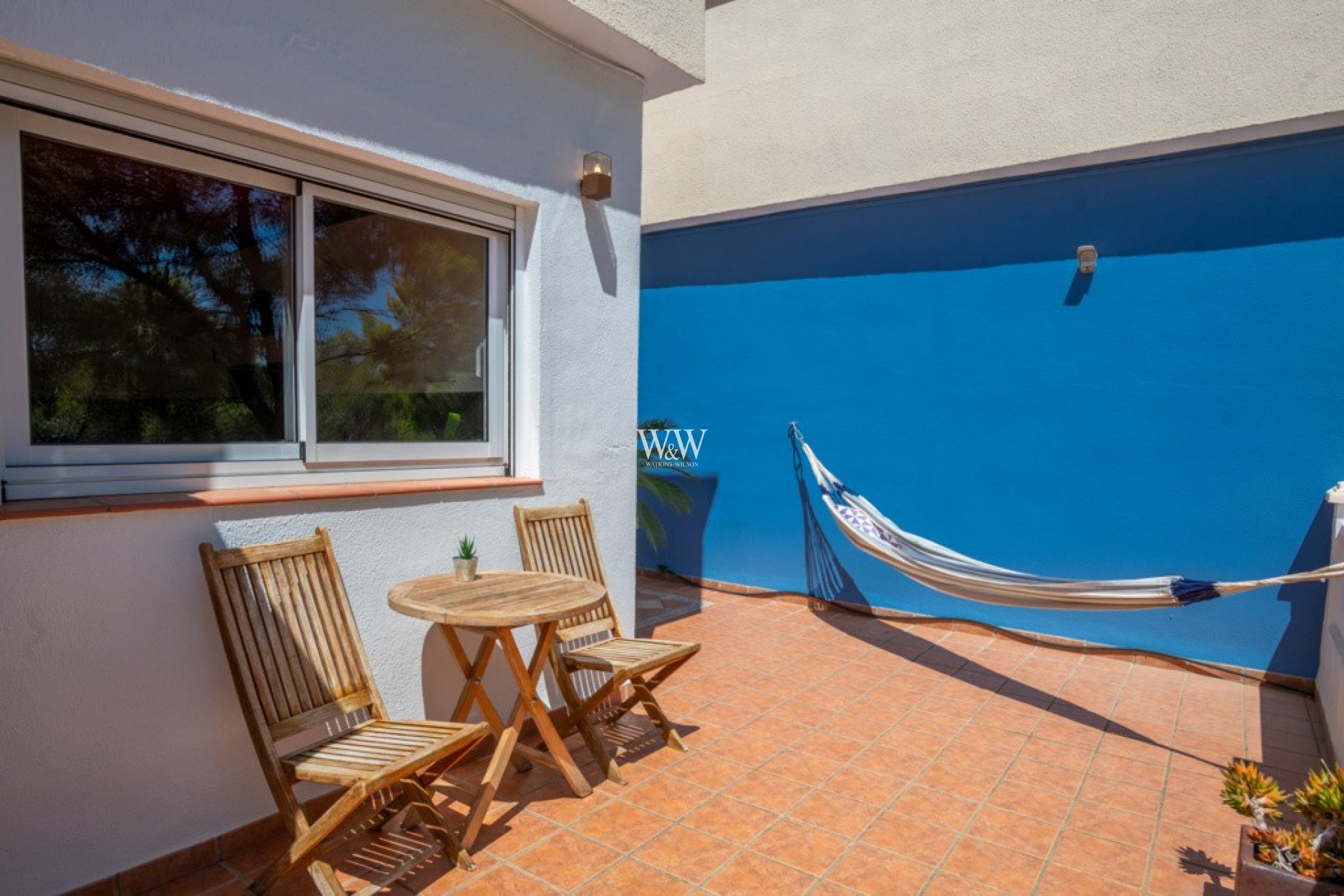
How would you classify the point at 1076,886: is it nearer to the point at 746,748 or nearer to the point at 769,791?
the point at 769,791

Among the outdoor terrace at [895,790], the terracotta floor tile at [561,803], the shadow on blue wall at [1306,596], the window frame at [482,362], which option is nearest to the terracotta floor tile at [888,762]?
the outdoor terrace at [895,790]

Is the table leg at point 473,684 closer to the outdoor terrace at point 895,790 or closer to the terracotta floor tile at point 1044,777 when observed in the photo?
the outdoor terrace at point 895,790

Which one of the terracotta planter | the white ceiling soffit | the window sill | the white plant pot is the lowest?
the terracotta planter

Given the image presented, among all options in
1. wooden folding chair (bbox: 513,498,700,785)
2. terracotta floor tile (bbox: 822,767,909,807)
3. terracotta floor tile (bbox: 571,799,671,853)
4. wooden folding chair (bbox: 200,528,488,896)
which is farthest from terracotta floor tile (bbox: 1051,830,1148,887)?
wooden folding chair (bbox: 200,528,488,896)

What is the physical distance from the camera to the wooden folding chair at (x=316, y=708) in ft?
6.89

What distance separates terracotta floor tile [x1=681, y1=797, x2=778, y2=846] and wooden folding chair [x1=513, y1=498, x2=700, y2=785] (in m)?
0.37

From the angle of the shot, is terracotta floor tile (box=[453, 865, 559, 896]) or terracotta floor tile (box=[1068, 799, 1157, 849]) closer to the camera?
terracotta floor tile (box=[453, 865, 559, 896])

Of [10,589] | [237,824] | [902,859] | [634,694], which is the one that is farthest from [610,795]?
[10,589]

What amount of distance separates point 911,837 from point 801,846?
1.29 feet

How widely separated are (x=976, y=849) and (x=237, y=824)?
7.85 ft

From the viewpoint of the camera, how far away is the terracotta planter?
6.02 feet

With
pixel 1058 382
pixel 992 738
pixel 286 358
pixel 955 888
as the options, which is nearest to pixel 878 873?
pixel 955 888

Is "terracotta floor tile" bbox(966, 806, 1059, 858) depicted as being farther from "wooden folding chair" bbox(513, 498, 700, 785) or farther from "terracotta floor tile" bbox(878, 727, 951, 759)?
"wooden folding chair" bbox(513, 498, 700, 785)

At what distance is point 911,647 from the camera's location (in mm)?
4891
